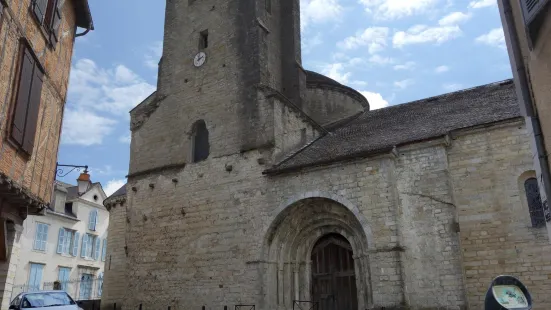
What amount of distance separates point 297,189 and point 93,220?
18.0 meters

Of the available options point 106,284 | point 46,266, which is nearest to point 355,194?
point 106,284

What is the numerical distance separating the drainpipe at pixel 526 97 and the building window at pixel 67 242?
22742 mm

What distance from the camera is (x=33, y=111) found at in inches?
285

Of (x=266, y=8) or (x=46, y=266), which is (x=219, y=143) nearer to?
(x=266, y=8)

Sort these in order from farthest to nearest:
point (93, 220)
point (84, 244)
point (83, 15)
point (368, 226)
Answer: point (93, 220) < point (84, 244) < point (368, 226) < point (83, 15)

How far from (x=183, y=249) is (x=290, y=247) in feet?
10.1

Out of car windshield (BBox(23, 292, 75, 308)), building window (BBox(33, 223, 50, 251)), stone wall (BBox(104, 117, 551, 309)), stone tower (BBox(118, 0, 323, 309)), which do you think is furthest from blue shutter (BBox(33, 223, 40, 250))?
car windshield (BBox(23, 292, 75, 308))

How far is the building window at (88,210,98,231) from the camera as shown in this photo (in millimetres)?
25641

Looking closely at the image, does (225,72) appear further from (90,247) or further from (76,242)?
(90,247)

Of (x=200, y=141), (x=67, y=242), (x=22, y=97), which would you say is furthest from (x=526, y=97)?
(x=67, y=242)

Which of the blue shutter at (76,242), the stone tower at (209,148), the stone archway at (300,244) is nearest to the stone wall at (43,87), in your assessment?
the stone tower at (209,148)

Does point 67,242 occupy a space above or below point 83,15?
below

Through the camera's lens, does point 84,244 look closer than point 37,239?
No

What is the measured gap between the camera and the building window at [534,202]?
9203 mm
